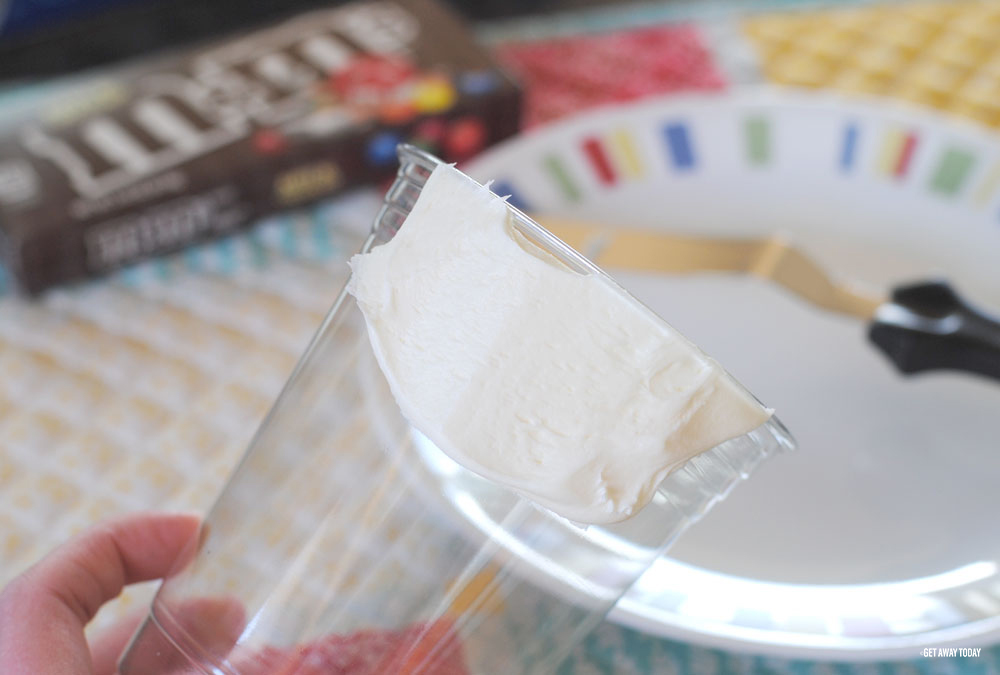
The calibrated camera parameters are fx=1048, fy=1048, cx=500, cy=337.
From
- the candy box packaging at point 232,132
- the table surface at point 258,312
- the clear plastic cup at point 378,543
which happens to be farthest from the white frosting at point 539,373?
the candy box packaging at point 232,132

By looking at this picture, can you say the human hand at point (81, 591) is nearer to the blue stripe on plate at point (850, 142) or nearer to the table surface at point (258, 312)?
the table surface at point (258, 312)

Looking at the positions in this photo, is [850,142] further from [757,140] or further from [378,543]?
[378,543]

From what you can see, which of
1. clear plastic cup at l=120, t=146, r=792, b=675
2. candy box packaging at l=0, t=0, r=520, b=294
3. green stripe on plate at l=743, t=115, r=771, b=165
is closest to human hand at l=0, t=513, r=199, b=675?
clear plastic cup at l=120, t=146, r=792, b=675

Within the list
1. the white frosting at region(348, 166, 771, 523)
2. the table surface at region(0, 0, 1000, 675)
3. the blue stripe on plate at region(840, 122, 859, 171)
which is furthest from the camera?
the blue stripe on plate at region(840, 122, 859, 171)

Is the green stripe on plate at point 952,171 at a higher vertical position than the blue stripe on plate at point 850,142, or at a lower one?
lower

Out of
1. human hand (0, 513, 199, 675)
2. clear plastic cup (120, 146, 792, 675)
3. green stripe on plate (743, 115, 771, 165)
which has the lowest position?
green stripe on plate (743, 115, 771, 165)

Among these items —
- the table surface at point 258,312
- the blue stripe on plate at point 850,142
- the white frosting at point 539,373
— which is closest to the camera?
the white frosting at point 539,373

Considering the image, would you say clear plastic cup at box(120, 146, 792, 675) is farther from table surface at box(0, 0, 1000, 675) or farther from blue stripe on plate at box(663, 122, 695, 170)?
blue stripe on plate at box(663, 122, 695, 170)

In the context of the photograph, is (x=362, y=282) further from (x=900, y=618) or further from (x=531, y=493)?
(x=900, y=618)
